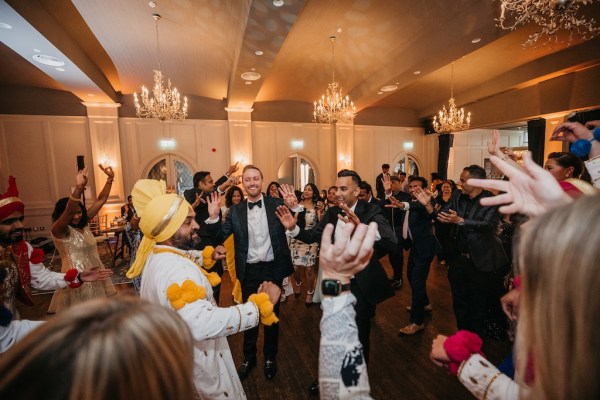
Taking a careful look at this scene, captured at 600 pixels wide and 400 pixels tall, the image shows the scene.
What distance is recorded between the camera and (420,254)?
3422 millimetres

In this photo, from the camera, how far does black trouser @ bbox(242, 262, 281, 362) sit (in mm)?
2682

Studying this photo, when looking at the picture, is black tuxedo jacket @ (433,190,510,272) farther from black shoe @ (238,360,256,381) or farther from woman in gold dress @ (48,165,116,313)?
woman in gold dress @ (48,165,116,313)

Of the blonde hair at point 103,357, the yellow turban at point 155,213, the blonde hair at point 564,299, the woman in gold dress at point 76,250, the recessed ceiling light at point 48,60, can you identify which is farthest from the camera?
the recessed ceiling light at point 48,60

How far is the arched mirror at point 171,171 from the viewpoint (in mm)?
9688

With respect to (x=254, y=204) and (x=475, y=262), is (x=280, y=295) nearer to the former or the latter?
(x=254, y=204)

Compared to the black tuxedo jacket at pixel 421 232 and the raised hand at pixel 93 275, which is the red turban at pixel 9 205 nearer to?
the raised hand at pixel 93 275

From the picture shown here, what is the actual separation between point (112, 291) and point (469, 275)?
4195 millimetres

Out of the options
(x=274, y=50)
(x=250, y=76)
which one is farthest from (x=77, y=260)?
(x=250, y=76)

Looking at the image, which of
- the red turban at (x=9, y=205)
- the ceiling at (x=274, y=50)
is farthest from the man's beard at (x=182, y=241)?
the ceiling at (x=274, y=50)

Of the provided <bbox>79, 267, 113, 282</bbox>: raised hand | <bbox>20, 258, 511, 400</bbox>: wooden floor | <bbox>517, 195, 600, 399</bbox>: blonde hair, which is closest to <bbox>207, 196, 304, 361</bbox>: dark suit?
<bbox>20, 258, 511, 400</bbox>: wooden floor

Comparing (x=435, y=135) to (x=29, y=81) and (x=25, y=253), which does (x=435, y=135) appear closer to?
(x=25, y=253)

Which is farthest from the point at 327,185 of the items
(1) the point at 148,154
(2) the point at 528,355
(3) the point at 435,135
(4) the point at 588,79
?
(2) the point at 528,355

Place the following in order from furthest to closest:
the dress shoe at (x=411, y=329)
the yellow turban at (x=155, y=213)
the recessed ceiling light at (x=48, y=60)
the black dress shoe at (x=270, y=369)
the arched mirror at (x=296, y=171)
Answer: the arched mirror at (x=296, y=171) → the recessed ceiling light at (x=48, y=60) → the dress shoe at (x=411, y=329) → the black dress shoe at (x=270, y=369) → the yellow turban at (x=155, y=213)

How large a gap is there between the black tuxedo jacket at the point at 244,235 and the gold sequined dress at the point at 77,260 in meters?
1.61
